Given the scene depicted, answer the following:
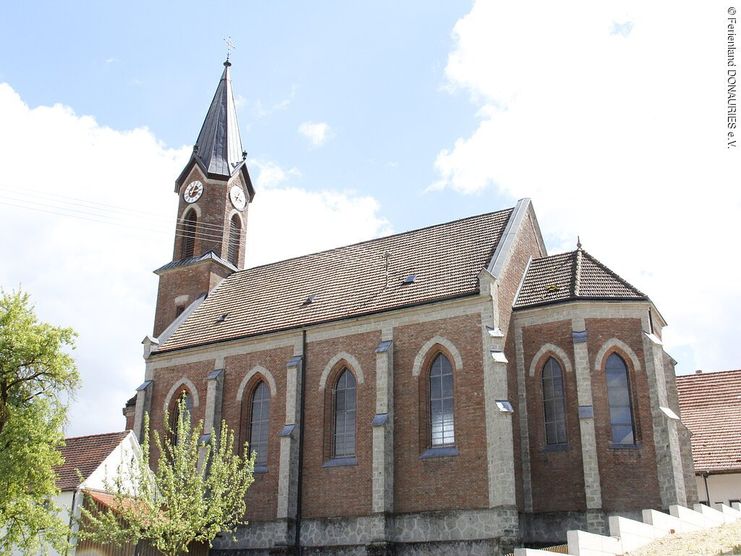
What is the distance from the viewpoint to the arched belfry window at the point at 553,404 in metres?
25.1

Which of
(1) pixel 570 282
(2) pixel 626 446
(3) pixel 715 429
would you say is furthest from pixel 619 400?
(3) pixel 715 429

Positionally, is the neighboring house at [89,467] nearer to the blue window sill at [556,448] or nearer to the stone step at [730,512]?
the blue window sill at [556,448]

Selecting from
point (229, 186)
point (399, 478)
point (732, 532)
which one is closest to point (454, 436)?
point (399, 478)

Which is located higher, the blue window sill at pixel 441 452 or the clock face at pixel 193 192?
the clock face at pixel 193 192

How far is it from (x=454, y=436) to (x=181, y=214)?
68.4 ft

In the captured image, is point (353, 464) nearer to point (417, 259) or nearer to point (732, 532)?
Result: point (417, 259)

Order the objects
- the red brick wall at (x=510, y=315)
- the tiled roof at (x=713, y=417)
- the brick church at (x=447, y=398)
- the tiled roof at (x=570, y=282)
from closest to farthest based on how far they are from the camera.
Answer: the brick church at (x=447, y=398) < the red brick wall at (x=510, y=315) < the tiled roof at (x=570, y=282) < the tiled roof at (x=713, y=417)

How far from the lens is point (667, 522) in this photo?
1972 cm

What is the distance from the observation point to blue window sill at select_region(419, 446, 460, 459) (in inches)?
960

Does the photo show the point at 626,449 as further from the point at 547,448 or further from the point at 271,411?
the point at 271,411

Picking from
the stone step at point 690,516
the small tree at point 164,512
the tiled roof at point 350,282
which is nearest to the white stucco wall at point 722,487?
the stone step at point 690,516

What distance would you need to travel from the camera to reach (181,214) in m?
38.9

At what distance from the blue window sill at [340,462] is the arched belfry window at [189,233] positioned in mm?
15477

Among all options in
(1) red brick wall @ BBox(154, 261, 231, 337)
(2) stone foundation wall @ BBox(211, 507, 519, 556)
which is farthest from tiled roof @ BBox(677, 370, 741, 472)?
(1) red brick wall @ BBox(154, 261, 231, 337)
